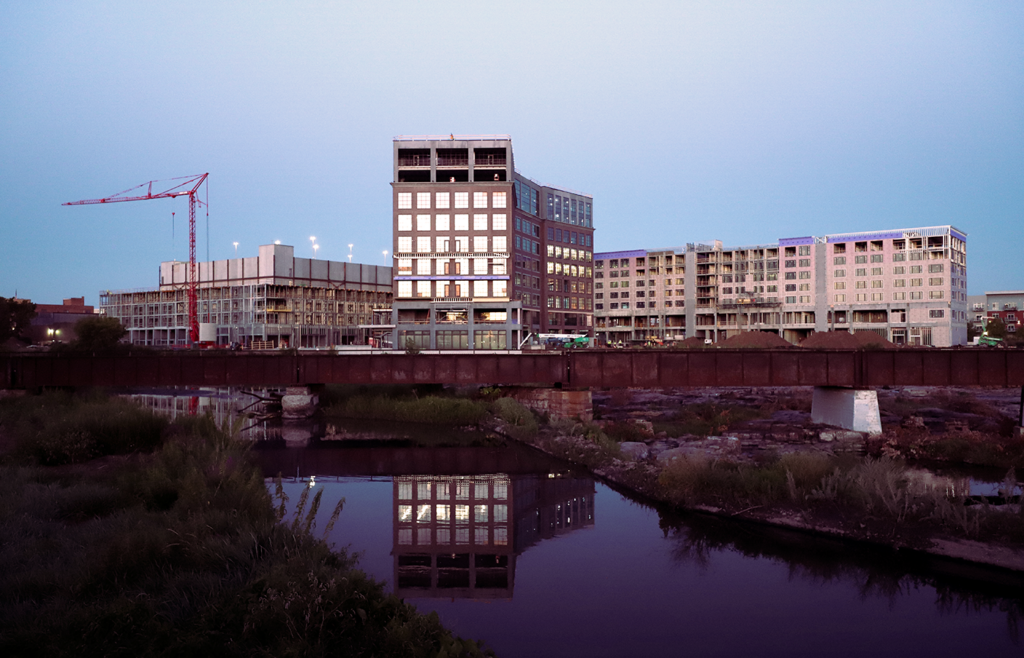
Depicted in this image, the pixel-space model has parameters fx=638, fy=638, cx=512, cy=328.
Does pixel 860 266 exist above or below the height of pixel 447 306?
above

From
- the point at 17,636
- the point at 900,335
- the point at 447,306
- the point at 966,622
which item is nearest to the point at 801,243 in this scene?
the point at 900,335

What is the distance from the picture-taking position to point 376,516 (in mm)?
25125

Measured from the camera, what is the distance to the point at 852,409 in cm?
3884

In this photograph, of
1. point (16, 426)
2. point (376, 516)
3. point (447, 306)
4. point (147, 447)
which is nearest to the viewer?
point (376, 516)

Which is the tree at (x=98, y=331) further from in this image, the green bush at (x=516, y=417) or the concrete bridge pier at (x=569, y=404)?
the concrete bridge pier at (x=569, y=404)

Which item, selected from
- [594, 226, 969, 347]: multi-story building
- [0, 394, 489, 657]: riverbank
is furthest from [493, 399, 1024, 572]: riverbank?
[594, 226, 969, 347]: multi-story building

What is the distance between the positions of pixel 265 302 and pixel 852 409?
128505 millimetres

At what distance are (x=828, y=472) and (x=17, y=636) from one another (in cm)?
2532

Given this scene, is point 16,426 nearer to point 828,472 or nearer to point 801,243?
point 828,472

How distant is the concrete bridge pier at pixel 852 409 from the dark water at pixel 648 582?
19451mm

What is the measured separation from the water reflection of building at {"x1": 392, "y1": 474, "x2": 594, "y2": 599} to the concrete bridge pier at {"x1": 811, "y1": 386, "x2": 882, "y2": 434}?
19.3 m

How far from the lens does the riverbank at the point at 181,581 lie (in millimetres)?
10180

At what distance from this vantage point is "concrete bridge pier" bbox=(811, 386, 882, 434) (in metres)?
38.3

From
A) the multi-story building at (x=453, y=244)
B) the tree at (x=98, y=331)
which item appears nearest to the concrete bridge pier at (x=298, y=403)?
the tree at (x=98, y=331)
